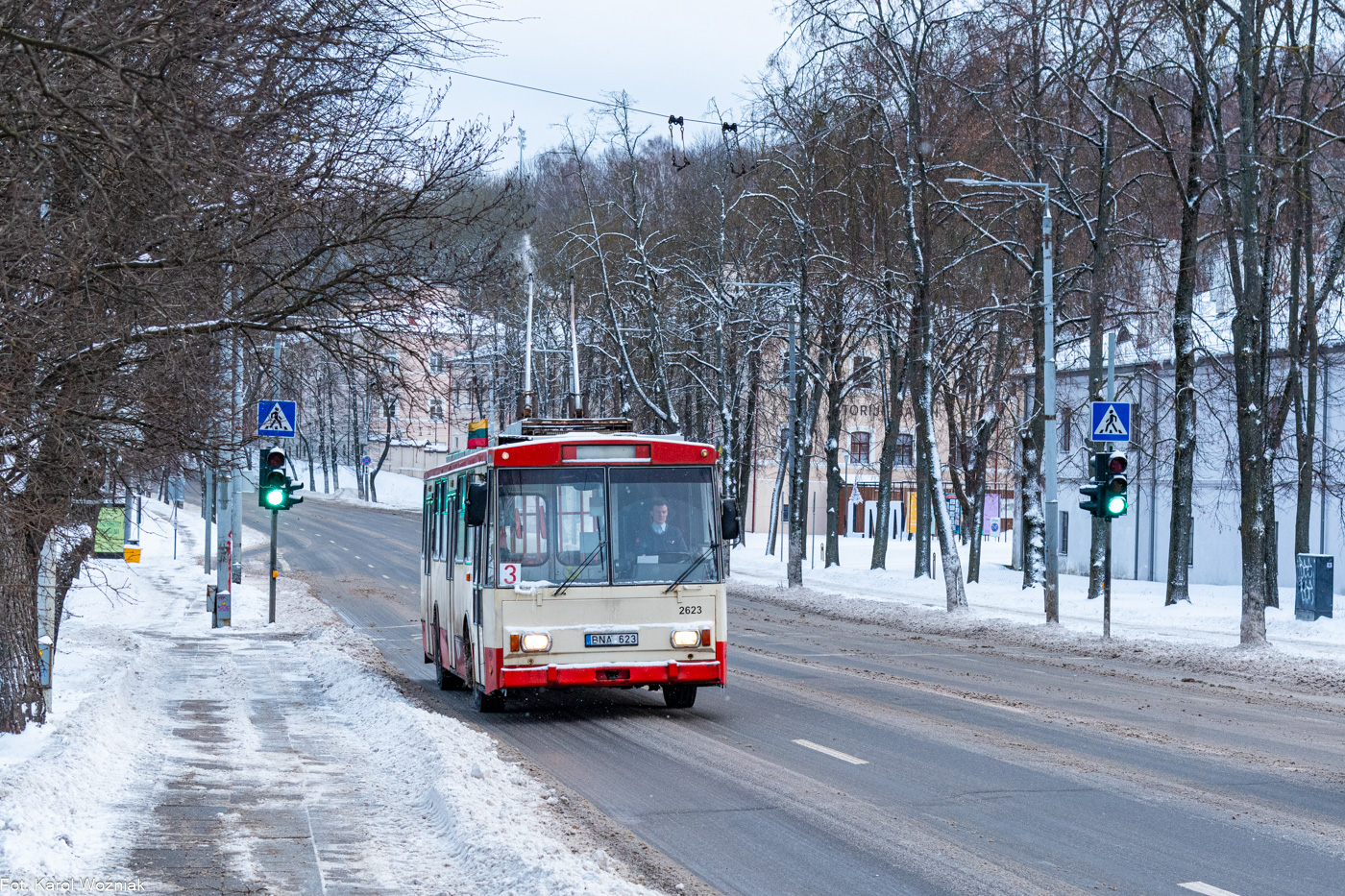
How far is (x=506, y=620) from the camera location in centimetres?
1397

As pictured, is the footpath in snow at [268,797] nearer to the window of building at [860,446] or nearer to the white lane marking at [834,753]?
the white lane marking at [834,753]

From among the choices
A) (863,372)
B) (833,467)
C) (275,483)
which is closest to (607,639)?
(275,483)

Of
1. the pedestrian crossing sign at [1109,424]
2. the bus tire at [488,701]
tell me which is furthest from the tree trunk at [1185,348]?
the bus tire at [488,701]

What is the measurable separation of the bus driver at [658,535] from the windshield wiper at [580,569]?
1.21 ft

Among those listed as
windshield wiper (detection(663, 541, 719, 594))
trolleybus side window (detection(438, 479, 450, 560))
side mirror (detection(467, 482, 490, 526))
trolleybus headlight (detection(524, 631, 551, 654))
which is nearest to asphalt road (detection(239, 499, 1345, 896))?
trolleybus headlight (detection(524, 631, 551, 654))

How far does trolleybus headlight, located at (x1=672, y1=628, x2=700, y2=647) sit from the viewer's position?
46.5 feet

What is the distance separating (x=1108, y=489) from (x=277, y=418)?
13452 mm

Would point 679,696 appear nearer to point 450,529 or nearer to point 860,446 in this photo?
point 450,529

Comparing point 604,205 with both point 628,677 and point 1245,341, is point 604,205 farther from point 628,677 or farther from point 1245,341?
point 628,677

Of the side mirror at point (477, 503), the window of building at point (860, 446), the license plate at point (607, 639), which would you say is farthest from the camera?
the window of building at point (860, 446)

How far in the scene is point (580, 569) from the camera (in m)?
14.2

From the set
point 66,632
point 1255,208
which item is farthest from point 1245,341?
point 66,632

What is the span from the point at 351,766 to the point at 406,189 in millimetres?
4599

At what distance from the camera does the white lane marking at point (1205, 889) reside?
23.8 feet
